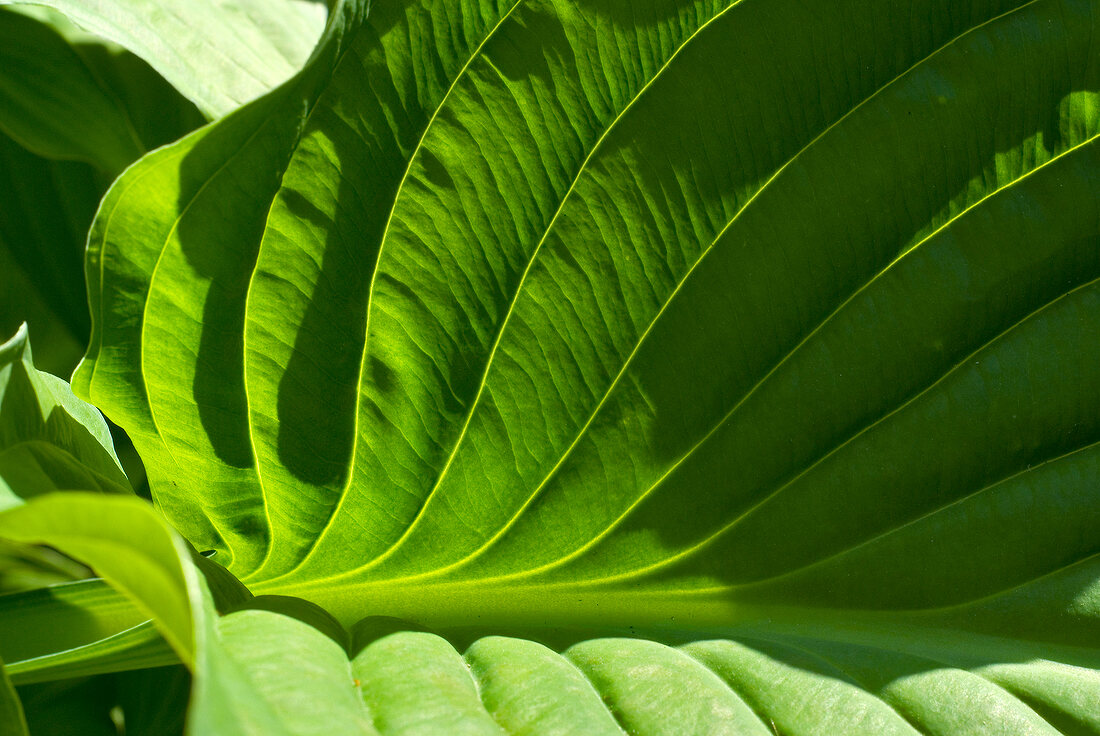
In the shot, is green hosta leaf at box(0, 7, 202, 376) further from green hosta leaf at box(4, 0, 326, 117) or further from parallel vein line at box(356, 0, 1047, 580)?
parallel vein line at box(356, 0, 1047, 580)

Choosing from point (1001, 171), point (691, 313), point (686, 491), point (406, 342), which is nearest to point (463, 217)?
point (406, 342)

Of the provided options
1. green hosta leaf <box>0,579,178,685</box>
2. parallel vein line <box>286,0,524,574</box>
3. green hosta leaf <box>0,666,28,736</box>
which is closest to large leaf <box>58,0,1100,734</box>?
parallel vein line <box>286,0,524,574</box>

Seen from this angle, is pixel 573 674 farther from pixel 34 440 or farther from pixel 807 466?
pixel 34 440

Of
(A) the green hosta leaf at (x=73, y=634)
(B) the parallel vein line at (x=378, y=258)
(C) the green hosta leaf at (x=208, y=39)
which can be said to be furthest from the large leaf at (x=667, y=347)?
(C) the green hosta leaf at (x=208, y=39)

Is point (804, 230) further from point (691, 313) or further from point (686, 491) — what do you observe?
point (686, 491)

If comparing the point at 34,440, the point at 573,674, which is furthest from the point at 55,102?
the point at 573,674

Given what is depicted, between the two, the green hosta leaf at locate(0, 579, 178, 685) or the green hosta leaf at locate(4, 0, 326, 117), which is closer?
the green hosta leaf at locate(0, 579, 178, 685)
